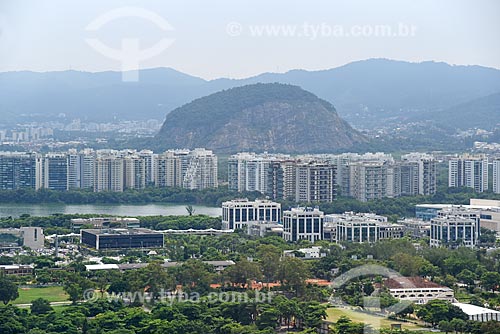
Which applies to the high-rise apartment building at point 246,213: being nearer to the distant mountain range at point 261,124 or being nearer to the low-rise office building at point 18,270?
the low-rise office building at point 18,270

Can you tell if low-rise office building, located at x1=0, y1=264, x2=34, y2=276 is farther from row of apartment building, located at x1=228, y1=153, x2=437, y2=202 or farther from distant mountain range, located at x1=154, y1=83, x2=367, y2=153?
distant mountain range, located at x1=154, y1=83, x2=367, y2=153

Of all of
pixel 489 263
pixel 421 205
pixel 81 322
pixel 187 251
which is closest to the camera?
pixel 81 322

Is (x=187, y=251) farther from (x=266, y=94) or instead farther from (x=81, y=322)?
(x=266, y=94)

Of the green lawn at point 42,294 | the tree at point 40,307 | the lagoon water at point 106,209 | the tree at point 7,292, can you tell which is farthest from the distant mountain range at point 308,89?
the tree at point 40,307

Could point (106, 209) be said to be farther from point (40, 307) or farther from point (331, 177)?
point (40, 307)

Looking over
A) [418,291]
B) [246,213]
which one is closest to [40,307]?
[418,291]

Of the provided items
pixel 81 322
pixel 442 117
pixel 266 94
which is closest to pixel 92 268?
pixel 81 322
